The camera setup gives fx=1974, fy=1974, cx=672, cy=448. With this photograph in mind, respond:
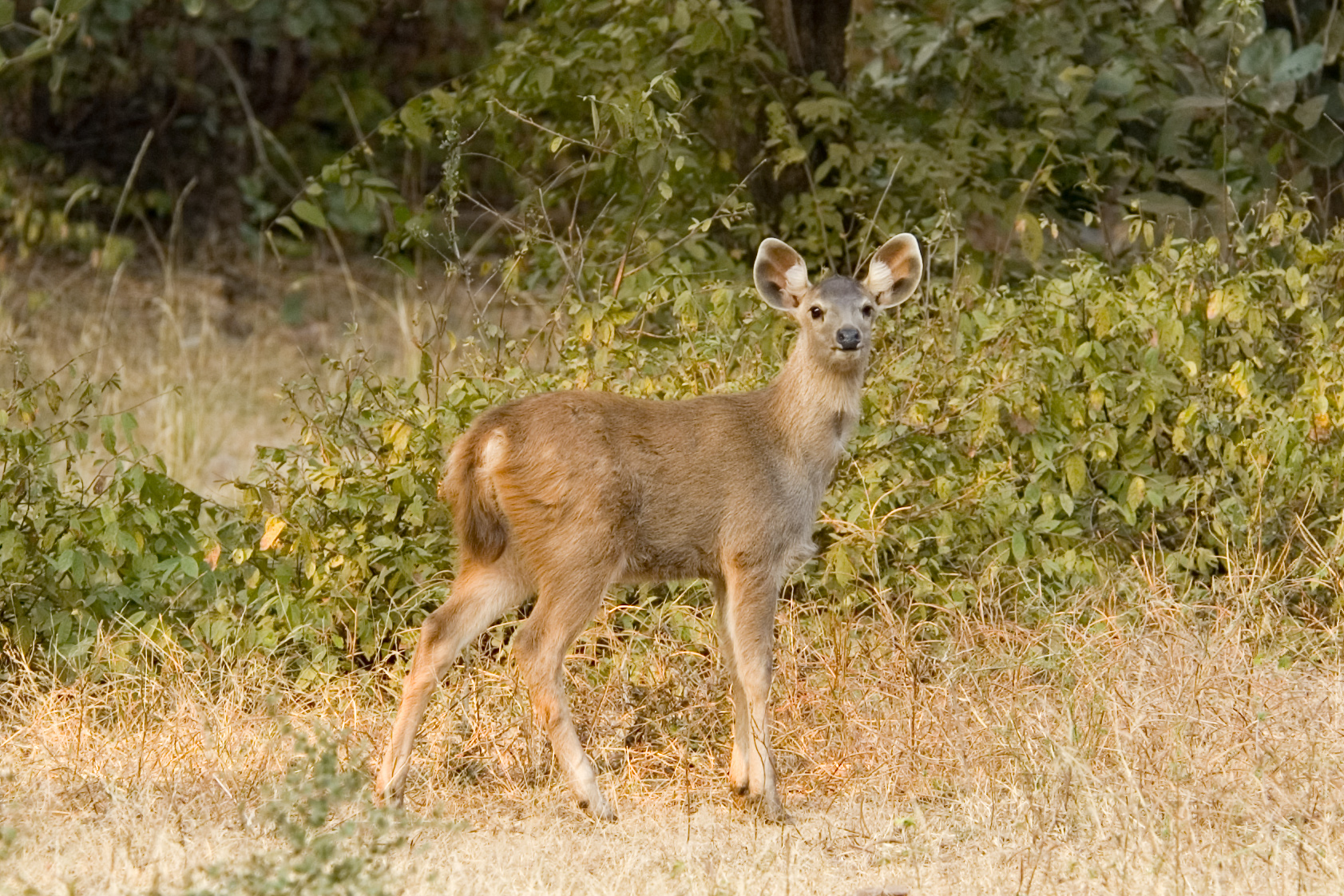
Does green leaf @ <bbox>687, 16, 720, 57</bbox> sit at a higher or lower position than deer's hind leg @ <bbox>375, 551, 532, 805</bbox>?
higher

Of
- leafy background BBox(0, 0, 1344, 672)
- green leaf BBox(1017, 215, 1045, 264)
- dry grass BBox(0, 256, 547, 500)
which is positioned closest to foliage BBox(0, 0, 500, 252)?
dry grass BBox(0, 256, 547, 500)

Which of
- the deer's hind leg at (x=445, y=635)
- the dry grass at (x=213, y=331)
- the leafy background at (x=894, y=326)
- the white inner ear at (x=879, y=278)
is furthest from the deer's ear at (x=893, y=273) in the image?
the dry grass at (x=213, y=331)

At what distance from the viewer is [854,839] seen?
5562mm

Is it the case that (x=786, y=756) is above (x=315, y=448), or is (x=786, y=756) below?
below

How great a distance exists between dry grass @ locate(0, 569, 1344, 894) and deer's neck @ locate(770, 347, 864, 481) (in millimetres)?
755

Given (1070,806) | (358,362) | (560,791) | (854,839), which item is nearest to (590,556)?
(560,791)

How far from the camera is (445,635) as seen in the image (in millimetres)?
5996

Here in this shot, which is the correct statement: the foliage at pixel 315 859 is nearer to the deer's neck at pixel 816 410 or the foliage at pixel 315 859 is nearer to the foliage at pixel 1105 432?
the deer's neck at pixel 816 410

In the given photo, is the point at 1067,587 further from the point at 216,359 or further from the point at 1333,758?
the point at 216,359

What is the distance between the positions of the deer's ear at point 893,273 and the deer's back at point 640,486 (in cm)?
80

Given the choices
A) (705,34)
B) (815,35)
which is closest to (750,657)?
(705,34)

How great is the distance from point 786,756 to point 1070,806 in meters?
1.14

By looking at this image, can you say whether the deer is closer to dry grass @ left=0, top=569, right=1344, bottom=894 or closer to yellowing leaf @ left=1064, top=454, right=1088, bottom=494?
dry grass @ left=0, top=569, right=1344, bottom=894

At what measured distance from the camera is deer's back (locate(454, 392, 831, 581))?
5859 millimetres
